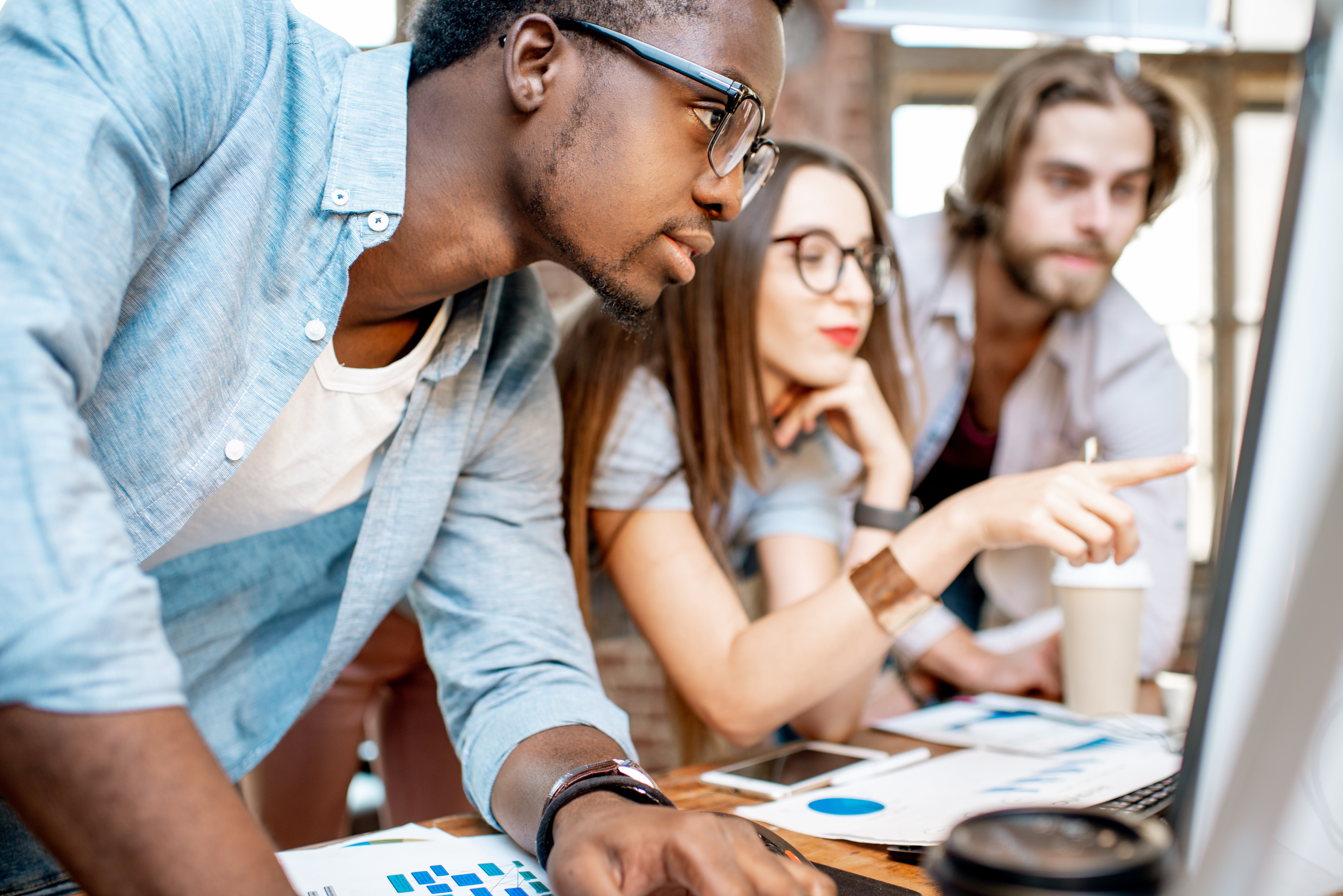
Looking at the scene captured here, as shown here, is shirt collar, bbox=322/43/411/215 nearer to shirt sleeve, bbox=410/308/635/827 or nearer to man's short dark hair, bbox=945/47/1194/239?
shirt sleeve, bbox=410/308/635/827

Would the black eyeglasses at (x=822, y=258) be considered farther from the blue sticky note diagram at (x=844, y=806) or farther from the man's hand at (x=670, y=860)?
the man's hand at (x=670, y=860)

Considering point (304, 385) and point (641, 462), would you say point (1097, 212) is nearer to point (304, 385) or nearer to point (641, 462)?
point (641, 462)

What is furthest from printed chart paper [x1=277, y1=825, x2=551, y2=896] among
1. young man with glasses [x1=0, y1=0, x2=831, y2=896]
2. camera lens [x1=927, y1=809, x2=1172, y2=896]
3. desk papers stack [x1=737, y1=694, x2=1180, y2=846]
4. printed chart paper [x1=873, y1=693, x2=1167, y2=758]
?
printed chart paper [x1=873, y1=693, x2=1167, y2=758]

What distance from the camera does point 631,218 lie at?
877mm

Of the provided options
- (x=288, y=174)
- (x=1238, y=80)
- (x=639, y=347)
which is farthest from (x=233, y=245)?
(x=1238, y=80)

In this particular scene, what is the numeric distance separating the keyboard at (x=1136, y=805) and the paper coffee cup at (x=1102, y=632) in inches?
13.0

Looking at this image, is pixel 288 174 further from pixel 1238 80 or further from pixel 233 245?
pixel 1238 80

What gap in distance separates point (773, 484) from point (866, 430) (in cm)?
16

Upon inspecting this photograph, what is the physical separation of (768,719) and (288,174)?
78 centimetres

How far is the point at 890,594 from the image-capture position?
1.11 meters

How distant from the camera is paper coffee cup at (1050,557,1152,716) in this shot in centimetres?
123

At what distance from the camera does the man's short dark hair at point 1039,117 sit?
192 cm

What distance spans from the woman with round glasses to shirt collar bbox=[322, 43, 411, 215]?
1.58ft

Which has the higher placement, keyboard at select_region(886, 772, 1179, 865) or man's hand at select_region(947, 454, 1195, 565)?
man's hand at select_region(947, 454, 1195, 565)
